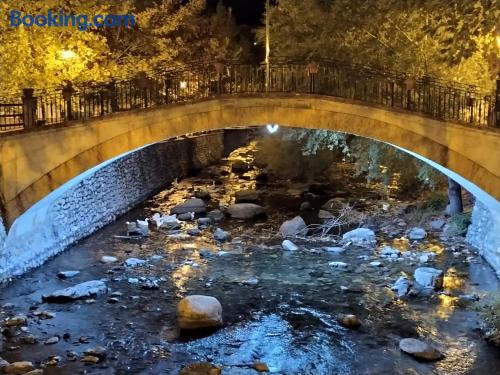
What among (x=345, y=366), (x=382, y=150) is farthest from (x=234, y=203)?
(x=345, y=366)

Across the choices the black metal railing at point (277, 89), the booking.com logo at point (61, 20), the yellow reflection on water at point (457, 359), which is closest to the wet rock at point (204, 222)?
the black metal railing at point (277, 89)

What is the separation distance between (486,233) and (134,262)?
1011 cm

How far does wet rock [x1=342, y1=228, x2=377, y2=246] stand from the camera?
66.1ft

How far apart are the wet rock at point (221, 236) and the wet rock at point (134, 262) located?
324cm

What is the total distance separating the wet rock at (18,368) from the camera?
11.4m

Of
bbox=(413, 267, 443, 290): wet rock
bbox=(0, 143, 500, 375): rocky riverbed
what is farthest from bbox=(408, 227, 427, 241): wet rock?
bbox=(413, 267, 443, 290): wet rock

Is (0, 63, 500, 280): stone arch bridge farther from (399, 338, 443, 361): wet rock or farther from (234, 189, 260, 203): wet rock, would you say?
(234, 189, 260, 203): wet rock

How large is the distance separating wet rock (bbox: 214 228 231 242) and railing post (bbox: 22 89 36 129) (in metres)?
7.41

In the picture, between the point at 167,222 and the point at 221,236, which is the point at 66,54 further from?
the point at 221,236

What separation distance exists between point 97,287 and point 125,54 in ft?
41.5

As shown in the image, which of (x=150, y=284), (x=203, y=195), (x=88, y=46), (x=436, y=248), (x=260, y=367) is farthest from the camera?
(x=203, y=195)

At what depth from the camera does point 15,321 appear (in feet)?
44.8

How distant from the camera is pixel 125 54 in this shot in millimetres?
25547

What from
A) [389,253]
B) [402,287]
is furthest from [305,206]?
[402,287]
